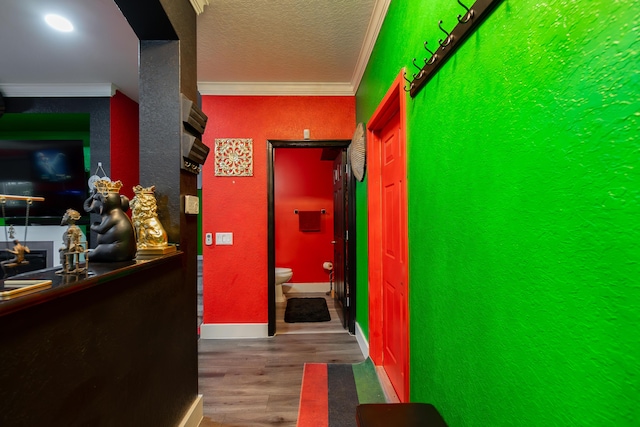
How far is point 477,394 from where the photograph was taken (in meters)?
0.88

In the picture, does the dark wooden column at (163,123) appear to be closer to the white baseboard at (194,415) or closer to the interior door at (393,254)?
the white baseboard at (194,415)

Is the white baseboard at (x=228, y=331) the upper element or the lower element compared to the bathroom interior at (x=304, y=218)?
lower

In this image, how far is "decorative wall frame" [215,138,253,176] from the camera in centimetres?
321

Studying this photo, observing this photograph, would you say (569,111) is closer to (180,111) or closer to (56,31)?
(180,111)

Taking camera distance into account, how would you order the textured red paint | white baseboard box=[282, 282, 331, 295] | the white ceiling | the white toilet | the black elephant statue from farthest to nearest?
white baseboard box=[282, 282, 331, 295]
the white toilet
the textured red paint
the white ceiling
the black elephant statue

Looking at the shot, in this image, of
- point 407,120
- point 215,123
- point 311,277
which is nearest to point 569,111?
point 407,120

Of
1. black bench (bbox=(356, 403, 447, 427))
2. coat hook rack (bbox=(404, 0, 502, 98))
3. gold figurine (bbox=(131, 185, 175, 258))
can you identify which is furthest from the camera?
gold figurine (bbox=(131, 185, 175, 258))

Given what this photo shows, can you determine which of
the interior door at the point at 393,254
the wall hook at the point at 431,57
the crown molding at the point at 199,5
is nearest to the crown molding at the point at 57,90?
the crown molding at the point at 199,5

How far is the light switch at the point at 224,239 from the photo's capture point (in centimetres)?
321

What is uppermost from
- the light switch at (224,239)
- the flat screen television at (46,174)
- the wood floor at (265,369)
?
the flat screen television at (46,174)

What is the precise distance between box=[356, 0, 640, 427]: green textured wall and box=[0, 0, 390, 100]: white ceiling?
1.37m

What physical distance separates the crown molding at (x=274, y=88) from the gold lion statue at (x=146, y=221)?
2022 millimetres

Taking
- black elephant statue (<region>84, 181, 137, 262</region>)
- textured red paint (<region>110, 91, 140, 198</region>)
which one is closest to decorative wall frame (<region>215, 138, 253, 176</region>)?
textured red paint (<region>110, 91, 140, 198</region>)

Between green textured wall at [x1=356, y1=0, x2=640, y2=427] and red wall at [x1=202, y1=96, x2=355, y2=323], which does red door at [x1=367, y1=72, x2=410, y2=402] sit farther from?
red wall at [x1=202, y1=96, x2=355, y2=323]
